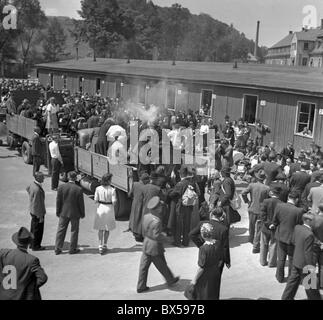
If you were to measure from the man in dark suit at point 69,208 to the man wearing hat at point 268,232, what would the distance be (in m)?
3.30

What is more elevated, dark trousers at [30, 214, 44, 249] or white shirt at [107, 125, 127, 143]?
white shirt at [107, 125, 127, 143]

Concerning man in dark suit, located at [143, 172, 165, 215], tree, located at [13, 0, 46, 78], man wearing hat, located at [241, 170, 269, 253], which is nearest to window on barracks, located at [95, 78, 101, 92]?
man in dark suit, located at [143, 172, 165, 215]

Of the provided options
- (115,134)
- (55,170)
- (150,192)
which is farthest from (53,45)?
(150,192)

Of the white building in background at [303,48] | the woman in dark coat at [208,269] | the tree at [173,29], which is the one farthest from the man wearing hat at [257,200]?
the tree at [173,29]

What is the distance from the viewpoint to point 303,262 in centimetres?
663

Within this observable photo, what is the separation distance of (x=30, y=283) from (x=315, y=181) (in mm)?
6377

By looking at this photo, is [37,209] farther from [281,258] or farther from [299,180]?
[299,180]

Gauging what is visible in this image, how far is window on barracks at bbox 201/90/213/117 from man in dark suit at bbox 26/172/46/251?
46.8 ft

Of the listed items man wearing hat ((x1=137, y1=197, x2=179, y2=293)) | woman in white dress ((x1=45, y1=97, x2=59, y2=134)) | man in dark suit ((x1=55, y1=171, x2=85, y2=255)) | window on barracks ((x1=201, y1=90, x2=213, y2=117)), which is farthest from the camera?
window on barracks ((x1=201, y1=90, x2=213, y2=117))

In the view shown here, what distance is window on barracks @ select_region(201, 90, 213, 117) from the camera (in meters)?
22.2

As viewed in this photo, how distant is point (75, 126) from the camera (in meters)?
16.8

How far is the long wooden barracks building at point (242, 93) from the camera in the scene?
17844 mm

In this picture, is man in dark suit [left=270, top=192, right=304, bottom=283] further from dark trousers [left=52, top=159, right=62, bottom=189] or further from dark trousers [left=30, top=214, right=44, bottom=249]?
dark trousers [left=52, top=159, right=62, bottom=189]

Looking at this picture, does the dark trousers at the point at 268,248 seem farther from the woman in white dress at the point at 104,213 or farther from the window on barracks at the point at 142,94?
the window on barracks at the point at 142,94
